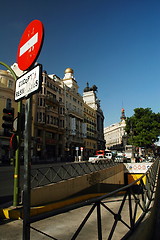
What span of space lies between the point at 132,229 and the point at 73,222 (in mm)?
2847

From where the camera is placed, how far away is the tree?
45.2m

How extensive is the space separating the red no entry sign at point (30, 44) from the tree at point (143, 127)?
4514cm

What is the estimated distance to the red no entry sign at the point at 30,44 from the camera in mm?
2841


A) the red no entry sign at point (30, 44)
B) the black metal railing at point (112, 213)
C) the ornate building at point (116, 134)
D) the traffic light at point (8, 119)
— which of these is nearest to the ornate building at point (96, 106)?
the ornate building at point (116, 134)

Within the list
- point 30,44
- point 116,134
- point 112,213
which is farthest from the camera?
point 116,134

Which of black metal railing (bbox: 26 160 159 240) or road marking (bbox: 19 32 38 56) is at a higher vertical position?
road marking (bbox: 19 32 38 56)

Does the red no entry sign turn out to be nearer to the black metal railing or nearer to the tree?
the black metal railing

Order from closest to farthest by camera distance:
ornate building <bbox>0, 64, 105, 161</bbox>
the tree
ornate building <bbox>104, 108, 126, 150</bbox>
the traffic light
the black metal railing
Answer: the black metal railing → the traffic light → ornate building <bbox>0, 64, 105, 161</bbox> → the tree → ornate building <bbox>104, 108, 126, 150</bbox>

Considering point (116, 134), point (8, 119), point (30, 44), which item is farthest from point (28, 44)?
point (116, 134)

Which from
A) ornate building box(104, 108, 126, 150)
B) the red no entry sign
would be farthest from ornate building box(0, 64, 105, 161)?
ornate building box(104, 108, 126, 150)

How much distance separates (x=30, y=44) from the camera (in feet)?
9.84

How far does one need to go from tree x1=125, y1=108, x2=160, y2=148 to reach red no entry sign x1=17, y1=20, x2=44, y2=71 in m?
45.1

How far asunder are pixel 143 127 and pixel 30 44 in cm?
4722

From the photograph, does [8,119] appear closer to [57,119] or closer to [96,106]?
[57,119]
